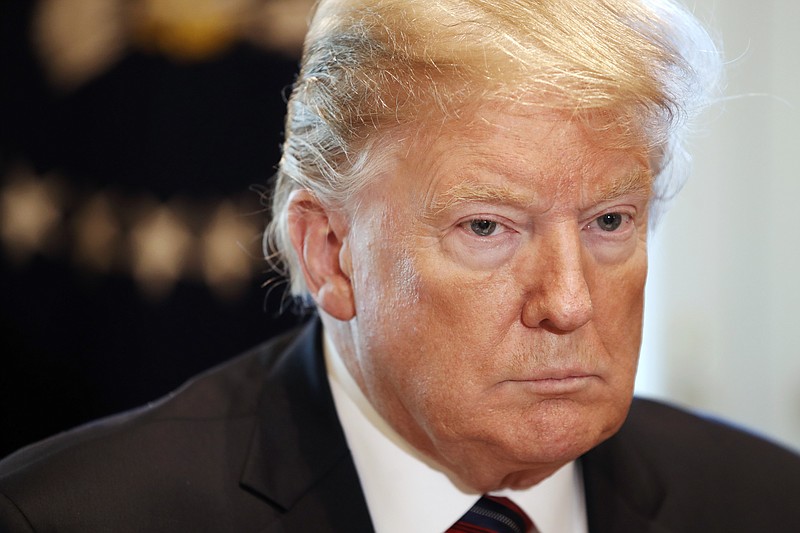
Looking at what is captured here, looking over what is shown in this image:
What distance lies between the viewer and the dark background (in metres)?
2.43

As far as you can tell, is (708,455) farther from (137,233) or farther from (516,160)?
(137,233)

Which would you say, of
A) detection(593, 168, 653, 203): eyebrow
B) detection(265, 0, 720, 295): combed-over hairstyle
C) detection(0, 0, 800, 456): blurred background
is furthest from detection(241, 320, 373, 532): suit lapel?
detection(0, 0, 800, 456): blurred background

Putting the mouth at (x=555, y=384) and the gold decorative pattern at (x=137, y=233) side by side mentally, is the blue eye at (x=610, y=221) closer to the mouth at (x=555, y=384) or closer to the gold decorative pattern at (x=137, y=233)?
the mouth at (x=555, y=384)

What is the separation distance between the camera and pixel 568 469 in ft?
5.56

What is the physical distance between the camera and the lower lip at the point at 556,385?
55.6 inches

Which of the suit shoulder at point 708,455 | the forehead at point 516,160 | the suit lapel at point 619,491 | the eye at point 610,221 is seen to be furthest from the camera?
the suit shoulder at point 708,455

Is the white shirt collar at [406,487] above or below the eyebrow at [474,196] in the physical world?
below

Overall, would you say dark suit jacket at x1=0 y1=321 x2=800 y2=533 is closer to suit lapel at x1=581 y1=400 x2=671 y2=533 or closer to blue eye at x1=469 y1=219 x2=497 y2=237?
suit lapel at x1=581 y1=400 x2=671 y2=533


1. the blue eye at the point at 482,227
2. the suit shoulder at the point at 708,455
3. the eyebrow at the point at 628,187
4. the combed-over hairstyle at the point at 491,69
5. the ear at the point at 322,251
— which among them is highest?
the combed-over hairstyle at the point at 491,69

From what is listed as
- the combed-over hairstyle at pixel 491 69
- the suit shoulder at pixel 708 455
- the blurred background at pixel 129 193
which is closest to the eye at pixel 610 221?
the combed-over hairstyle at pixel 491 69

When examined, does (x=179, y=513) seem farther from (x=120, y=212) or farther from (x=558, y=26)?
(x=120, y=212)

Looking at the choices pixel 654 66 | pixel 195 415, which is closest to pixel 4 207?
pixel 195 415

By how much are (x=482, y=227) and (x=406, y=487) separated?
0.45 m

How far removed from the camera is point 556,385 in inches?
55.8
